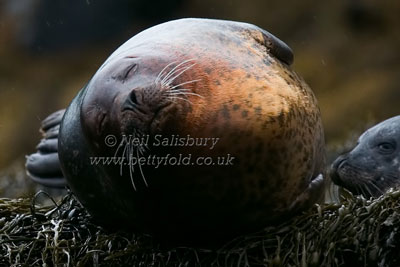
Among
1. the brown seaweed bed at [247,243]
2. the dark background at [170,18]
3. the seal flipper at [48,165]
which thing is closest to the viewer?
the brown seaweed bed at [247,243]

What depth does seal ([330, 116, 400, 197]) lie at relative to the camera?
4.62 metres

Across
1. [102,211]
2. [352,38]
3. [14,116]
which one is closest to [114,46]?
[14,116]

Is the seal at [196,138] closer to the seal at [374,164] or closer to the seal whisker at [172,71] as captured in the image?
the seal whisker at [172,71]

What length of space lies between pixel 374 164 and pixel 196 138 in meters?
1.77

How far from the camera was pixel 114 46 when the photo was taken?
41.9ft

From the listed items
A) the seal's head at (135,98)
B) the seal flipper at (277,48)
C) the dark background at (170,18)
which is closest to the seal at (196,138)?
the seal's head at (135,98)

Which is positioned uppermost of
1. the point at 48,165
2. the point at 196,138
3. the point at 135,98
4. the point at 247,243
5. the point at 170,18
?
the point at 135,98

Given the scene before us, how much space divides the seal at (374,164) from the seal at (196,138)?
2.96 ft

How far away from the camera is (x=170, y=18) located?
40.6 ft

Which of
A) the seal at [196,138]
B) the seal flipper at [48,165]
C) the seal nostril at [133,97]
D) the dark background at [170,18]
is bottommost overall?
the dark background at [170,18]

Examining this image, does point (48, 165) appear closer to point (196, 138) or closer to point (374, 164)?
point (374, 164)

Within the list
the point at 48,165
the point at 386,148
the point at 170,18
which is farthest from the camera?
the point at 170,18

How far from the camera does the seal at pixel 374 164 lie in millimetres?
4625

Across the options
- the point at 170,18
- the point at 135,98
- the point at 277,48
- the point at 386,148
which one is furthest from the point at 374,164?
the point at 170,18
